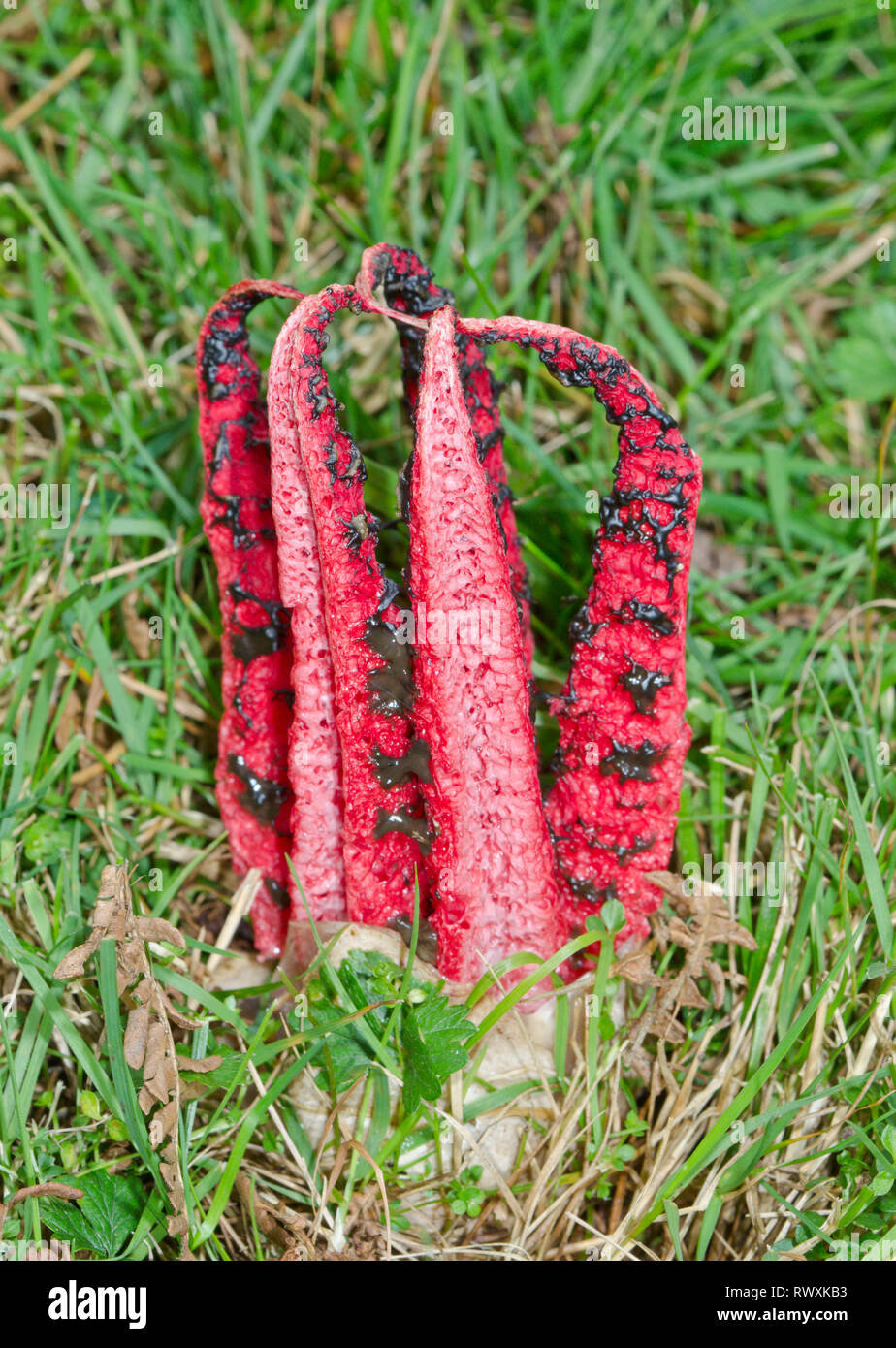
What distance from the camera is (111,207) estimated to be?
183 inches

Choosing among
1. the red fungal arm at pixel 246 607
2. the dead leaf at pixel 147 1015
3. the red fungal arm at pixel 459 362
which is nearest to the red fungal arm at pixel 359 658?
the red fungal arm at pixel 459 362

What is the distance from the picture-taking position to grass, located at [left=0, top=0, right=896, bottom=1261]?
110 inches

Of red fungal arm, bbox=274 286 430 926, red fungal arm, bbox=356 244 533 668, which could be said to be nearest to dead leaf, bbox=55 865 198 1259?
red fungal arm, bbox=274 286 430 926

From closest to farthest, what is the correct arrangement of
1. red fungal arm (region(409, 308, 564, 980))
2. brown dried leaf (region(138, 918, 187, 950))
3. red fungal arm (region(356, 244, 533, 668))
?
red fungal arm (region(409, 308, 564, 980)) → red fungal arm (region(356, 244, 533, 668)) → brown dried leaf (region(138, 918, 187, 950))

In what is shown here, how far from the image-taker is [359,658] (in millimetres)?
2561

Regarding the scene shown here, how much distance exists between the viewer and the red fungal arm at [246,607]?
9.16 feet

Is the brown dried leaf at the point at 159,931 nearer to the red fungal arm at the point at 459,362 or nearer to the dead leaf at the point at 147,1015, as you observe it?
the dead leaf at the point at 147,1015

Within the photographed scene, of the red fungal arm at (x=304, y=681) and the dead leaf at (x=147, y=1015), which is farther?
the dead leaf at (x=147, y=1015)

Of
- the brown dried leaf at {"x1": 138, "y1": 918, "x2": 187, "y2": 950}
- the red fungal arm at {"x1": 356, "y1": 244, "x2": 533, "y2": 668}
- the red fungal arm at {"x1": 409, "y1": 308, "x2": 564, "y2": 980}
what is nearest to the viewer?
the red fungal arm at {"x1": 409, "y1": 308, "x2": 564, "y2": 980}

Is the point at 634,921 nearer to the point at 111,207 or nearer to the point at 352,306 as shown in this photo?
the point at 352,306

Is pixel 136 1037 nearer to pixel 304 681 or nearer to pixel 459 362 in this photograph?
pixel 304 681

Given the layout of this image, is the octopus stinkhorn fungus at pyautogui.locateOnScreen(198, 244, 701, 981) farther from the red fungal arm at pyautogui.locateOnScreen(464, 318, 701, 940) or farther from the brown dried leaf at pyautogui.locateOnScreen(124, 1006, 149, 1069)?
the brown dried leaf at pyautogui.locateOnScreen(124, 1006, 149, 1069)

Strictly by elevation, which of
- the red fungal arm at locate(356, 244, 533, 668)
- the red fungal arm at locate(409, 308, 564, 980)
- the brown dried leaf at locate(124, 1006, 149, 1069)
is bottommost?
the brown dried leaf at locate(124, 1006, 149, 1069)
